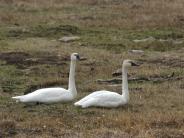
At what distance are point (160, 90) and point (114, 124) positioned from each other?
4183mm

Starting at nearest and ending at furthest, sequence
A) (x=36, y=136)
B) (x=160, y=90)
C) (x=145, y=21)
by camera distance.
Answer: (x=36, y=136) < (x=160, y=90) < (x=145, y=21)

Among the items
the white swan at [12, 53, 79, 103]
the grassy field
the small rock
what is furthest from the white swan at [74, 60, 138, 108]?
the small rock

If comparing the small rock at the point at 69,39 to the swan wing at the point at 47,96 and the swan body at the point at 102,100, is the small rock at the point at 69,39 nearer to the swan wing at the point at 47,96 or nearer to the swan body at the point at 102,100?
the swan wing at the point at 47,96

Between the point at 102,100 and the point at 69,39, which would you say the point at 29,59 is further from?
the point at 102,100

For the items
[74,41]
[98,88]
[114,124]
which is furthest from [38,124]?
[74,41]

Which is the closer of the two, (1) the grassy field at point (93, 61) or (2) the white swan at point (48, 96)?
(1) the grassy field at point (93, 61)

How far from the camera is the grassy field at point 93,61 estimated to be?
11.2 metres

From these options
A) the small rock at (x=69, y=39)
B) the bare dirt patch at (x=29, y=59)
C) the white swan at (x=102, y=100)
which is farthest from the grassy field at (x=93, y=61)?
the small rock at (x=69, y=39)

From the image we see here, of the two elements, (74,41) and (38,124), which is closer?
(38,124)

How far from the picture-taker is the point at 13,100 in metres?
13.8

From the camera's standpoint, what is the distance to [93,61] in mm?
20766

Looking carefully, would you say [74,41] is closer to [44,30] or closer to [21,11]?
[44,30]

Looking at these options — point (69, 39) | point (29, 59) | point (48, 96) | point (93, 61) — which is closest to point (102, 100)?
point (48, 96)

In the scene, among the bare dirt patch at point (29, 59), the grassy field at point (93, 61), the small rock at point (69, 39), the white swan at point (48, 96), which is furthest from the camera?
the small rock at point (69, 39)
